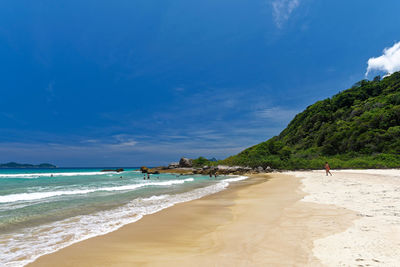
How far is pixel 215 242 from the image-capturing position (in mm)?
5625

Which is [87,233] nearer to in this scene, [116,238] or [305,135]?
[116,238]

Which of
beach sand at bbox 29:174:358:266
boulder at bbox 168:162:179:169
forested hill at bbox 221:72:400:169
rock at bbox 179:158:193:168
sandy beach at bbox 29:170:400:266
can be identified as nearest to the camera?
sandy beach at bbox 29:170:400:266

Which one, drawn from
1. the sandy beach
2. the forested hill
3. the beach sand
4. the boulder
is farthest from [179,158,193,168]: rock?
the sandy beach

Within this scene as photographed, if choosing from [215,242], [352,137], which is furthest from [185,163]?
[215,242]

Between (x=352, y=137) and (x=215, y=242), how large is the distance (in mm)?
65627

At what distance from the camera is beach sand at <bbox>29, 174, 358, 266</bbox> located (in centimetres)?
438

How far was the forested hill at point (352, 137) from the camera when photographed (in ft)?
156

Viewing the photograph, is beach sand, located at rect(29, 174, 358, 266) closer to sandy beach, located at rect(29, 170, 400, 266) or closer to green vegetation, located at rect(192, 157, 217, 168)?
sandy beach, located at rect(29, 170, 400, 266)

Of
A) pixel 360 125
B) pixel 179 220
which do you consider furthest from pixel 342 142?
pixel 179 220

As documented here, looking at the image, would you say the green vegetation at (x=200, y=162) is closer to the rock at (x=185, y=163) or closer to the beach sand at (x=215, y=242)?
the rock at (x=185, y=163)

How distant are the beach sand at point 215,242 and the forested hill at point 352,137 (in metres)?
45.7

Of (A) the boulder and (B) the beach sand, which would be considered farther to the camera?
(A) the boulder

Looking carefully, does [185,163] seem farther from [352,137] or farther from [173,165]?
[352,137]

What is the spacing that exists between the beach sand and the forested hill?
4569cm
